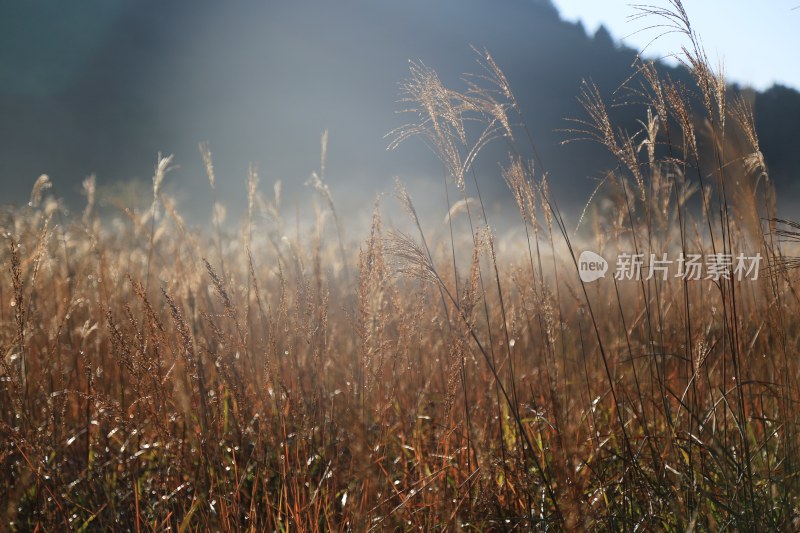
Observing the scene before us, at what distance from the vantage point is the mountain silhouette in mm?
61469

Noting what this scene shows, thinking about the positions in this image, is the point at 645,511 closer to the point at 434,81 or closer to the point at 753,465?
the point at 753,465

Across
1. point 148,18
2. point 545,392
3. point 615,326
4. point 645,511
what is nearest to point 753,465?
point 645,511

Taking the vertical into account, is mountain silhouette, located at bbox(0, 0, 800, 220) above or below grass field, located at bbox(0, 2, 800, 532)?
above

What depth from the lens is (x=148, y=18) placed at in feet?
297

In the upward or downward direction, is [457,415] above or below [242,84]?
below

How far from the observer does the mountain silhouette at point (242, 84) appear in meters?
61.5

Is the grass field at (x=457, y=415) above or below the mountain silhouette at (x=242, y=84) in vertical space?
below

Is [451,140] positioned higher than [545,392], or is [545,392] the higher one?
[451,140]

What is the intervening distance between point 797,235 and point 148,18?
103931mm

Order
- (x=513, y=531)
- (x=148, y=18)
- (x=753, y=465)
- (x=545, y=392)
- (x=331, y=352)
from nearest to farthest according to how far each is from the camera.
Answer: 1. (x=513, y=531)
2. (x=753, y=465)
3. (x=545, y=392)
4. (x=331, y=352)
5. (x=148, y=18)

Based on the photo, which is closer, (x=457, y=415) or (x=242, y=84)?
(x=457, y=415)

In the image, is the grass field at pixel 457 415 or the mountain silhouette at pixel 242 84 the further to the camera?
the mountain silhouette at pixel 242 84

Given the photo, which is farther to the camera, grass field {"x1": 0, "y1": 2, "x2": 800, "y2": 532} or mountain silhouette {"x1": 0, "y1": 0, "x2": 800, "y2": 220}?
mountain silhouette {"x1": 0, "y1": 0, "x2": 800, "y2": 220}

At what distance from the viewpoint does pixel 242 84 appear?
8906 centimetres
